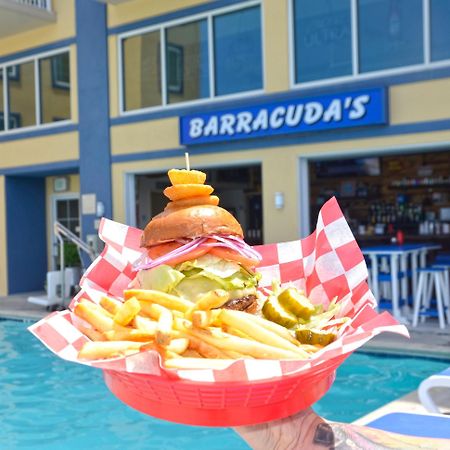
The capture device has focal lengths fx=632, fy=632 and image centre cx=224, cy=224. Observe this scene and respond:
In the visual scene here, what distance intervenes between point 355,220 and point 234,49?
4469 mm

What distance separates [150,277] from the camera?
1.50m

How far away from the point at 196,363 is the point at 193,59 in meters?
9.53

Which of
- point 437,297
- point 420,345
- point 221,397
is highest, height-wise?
point 221,397

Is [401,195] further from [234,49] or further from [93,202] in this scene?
[93,202]

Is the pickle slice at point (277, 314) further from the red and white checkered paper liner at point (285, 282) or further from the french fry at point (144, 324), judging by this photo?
the french fry at point (144, 324)

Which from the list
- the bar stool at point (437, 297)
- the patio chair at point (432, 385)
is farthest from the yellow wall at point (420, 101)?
the patio chair at point (432, 385)

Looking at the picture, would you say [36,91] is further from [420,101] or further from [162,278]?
[162,278]

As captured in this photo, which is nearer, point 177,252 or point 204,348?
point 204,348

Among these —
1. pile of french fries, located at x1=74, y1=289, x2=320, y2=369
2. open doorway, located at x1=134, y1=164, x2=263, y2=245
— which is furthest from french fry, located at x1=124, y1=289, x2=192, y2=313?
open doorway, located at x1=134, y1=164, x2=263, y2=245

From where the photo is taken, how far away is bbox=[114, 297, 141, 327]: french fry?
128 cm

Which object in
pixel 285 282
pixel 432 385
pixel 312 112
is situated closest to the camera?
Result: pixel 285 282

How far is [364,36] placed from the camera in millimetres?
8516

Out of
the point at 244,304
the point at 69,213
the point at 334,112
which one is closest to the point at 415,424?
the point at 244,304

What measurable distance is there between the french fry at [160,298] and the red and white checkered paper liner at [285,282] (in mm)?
157
